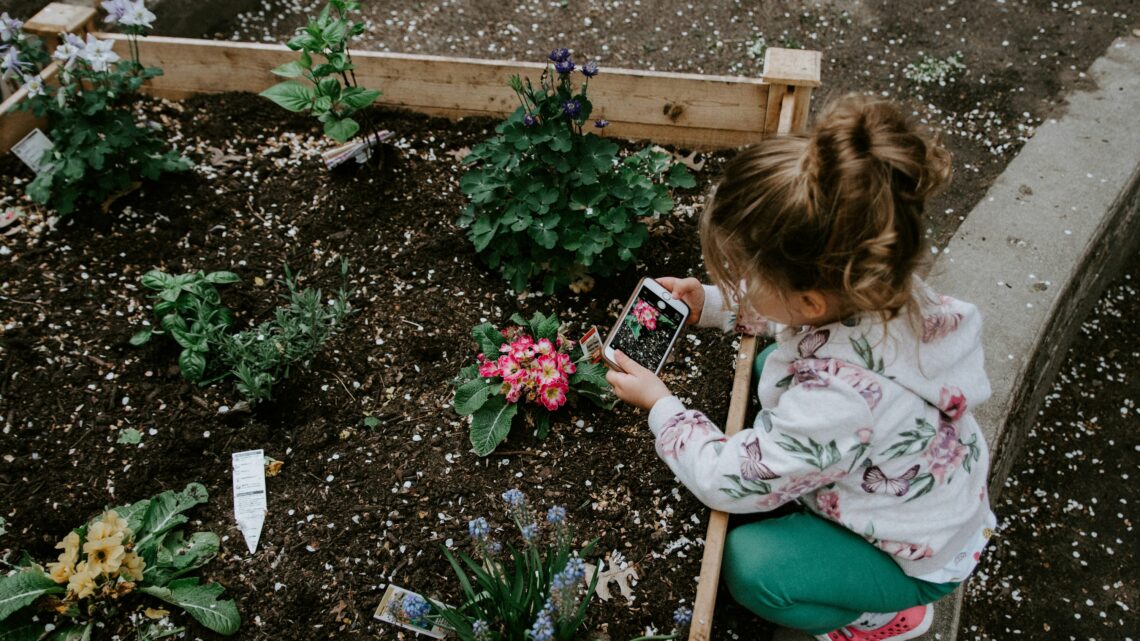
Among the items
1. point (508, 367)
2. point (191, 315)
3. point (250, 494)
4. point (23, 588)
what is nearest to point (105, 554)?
point (23, 588)

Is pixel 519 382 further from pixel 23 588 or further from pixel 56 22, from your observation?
pixel 56 22

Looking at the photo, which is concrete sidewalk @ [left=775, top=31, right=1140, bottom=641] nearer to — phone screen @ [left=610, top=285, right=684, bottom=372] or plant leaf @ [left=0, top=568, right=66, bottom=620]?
phone screen @ [left=610, top=285, right=684, bottom=372]

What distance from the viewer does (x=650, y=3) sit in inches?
169

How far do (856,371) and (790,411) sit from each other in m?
0.15

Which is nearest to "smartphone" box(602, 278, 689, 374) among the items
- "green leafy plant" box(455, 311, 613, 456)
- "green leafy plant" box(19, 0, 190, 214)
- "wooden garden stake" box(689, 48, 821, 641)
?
"green leafy plant" box(455, 311, 613, 456)

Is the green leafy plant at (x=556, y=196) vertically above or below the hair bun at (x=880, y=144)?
below

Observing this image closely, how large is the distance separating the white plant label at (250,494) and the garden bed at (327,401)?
0.9 inches

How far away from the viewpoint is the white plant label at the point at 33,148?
2.80 m

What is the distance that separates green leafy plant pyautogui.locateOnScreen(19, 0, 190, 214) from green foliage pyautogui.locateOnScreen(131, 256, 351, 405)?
1.65 ft

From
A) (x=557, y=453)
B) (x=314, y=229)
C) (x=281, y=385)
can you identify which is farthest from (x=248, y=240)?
(x=557, y=453)

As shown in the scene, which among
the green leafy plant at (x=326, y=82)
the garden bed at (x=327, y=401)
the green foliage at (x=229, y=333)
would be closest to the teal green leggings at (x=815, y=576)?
the garden bed at (x=327, y=401)

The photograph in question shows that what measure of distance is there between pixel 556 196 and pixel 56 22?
202 cm

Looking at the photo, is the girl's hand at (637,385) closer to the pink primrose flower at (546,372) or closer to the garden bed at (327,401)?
the pink primrose flower at (546,372)

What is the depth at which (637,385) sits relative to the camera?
6.99ft
